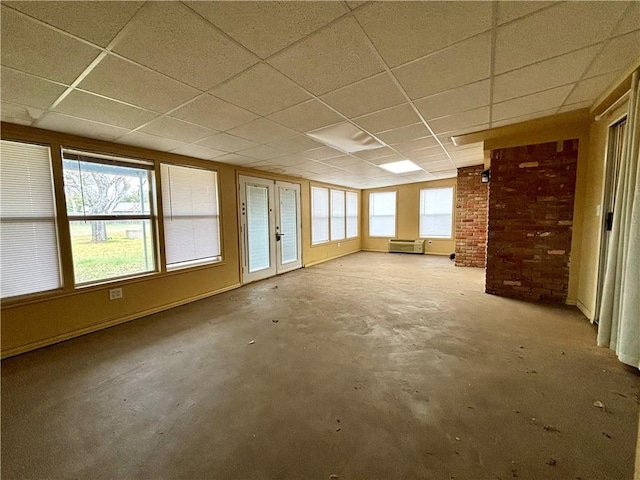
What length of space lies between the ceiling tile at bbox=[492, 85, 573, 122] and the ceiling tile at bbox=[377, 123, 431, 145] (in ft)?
2.49

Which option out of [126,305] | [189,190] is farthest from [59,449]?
[189,190]

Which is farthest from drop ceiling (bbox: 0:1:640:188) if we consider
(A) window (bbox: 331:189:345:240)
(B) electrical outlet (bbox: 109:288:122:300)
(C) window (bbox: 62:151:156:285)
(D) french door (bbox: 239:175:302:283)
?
(A) window (bbox: 331:189:345:240)

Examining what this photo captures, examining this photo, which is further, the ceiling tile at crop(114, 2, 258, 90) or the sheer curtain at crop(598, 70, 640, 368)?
the sheer curtain at crop(598, 70, 640, 368)

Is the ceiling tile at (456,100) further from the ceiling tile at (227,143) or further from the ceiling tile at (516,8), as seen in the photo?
the ceiling tile at (227,143)

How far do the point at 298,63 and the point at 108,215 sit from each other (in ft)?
10.3

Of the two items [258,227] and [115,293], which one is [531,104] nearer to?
[258,227]

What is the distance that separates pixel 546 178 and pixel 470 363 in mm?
3076

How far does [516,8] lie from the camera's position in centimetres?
138

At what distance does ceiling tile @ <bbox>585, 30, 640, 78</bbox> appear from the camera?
1.71 metres

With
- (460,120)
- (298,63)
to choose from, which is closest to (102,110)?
(298,63)

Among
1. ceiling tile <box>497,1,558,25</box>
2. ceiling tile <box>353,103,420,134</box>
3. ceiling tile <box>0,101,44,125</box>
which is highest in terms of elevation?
ceiling tile <box>497,1,558,25</box>

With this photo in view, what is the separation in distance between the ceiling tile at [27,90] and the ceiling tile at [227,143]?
1423mm

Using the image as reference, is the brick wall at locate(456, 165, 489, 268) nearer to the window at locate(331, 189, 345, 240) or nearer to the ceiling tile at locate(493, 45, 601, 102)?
the window at locate(331, 189, 345, 240)

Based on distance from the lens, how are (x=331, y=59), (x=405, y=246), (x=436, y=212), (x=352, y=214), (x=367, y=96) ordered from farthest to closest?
(x=352, y=214) < (x=405, y=246) < (x=436, y=212) < (x=367, y=96) < (x=331, y=59)
